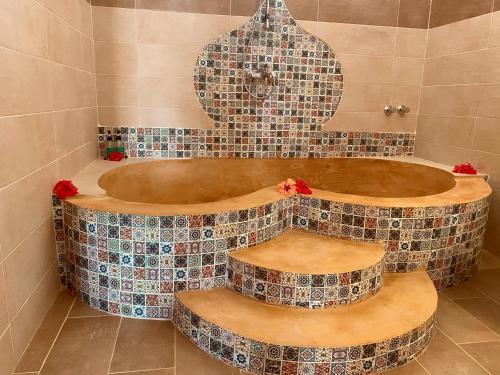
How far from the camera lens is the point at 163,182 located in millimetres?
2816

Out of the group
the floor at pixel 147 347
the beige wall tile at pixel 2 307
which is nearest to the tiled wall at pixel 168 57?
the floor at pixel 147 347

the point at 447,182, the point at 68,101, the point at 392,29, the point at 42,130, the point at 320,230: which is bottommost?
the point at 320,230

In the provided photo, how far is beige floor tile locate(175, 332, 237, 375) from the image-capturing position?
1446mm

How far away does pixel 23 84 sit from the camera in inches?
60.5

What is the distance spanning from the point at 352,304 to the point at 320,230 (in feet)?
1.69

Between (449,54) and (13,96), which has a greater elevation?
(449,54)

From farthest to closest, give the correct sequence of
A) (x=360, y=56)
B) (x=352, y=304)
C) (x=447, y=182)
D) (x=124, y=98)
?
(x=360, y=56) → (x=124, y=98) → (x=447, y=182) → (x=352, y=304)

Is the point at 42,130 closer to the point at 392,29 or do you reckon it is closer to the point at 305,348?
the point at 305,348

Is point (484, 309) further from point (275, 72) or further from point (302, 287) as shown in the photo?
point (275, 72)

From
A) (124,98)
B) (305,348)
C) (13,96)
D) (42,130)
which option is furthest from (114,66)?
(305,348)

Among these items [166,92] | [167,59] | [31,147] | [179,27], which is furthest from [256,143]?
[31,147]

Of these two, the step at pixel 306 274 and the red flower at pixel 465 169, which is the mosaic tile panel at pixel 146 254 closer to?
the step at pixel 306 274

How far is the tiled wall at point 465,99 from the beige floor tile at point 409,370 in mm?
1499

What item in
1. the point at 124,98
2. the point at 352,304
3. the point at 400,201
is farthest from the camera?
the point at 124,98
